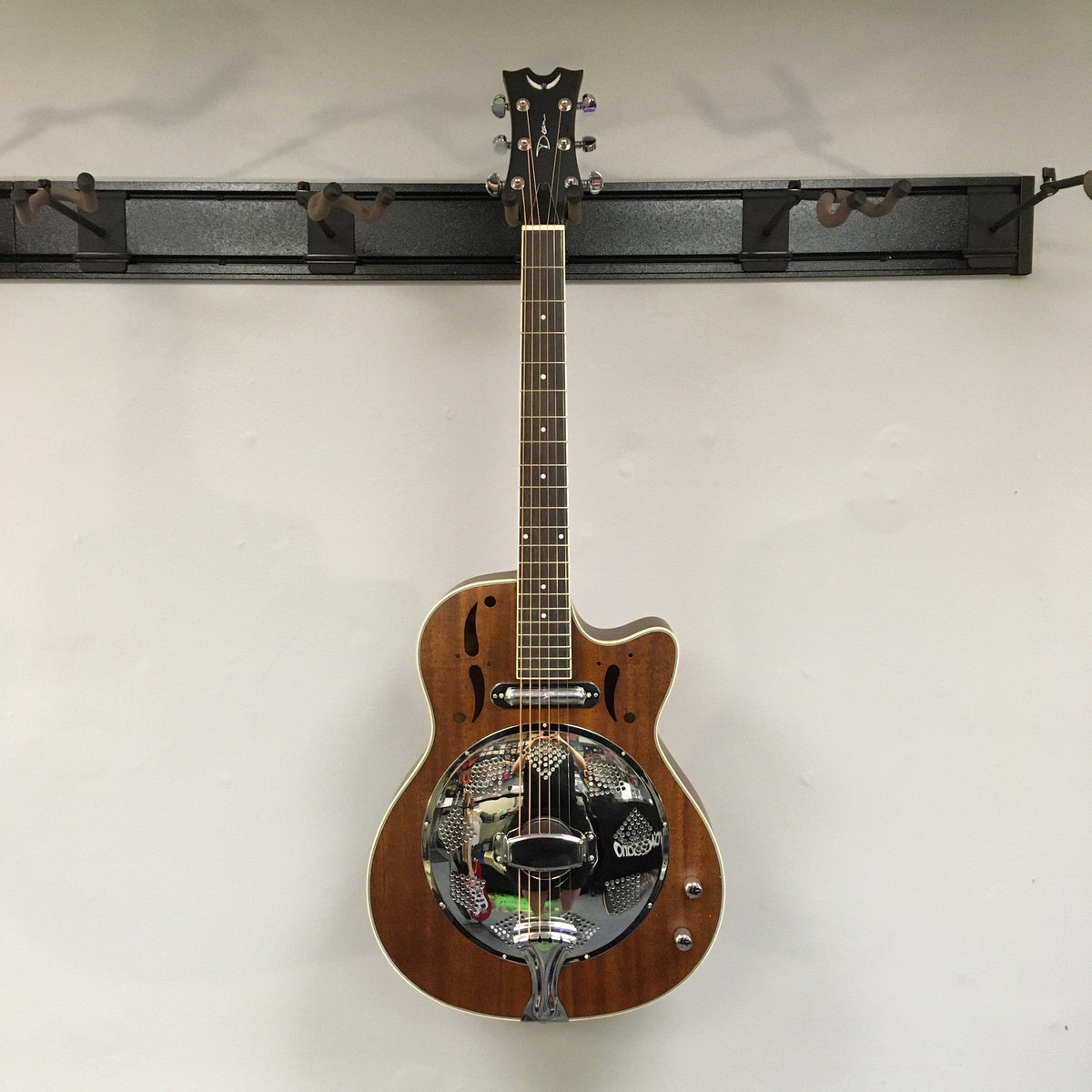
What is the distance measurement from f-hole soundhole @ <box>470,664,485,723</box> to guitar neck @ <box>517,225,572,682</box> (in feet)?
0.17

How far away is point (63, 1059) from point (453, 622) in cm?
96

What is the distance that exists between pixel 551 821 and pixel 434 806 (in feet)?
0.51

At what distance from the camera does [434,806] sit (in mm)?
1075

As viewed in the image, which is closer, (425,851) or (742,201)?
(425,851)

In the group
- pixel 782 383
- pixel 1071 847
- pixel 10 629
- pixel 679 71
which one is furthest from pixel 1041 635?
pixel 10 629

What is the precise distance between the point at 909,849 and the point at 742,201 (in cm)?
103

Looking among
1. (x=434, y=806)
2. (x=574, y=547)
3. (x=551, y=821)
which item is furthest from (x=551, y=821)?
(x=574, y=547)

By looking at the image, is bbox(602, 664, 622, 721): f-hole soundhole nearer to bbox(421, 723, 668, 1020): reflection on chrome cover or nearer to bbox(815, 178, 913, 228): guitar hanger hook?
bbox(421, 723, 668, 1020): reflection on chrome cover

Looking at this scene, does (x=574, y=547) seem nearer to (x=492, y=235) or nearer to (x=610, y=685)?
(x=610, y=685)

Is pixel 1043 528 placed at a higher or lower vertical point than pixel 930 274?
lower

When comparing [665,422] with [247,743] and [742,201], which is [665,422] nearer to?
[742,201]

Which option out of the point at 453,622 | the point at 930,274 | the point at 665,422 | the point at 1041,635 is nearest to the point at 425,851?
the point at 453,622

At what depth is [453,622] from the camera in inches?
42.0

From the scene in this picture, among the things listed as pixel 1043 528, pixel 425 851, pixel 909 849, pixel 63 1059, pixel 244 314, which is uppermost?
pixel 244 314
